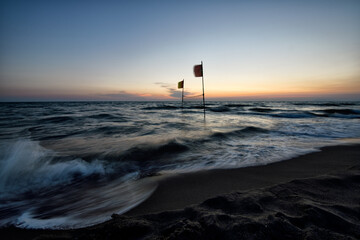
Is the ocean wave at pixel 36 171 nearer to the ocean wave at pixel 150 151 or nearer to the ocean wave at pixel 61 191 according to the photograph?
the ocean wave at pixel 61 191

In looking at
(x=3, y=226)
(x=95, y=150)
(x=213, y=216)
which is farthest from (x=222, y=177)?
(x=95, y=150)

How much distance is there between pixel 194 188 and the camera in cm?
246

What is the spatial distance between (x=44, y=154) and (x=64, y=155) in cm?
54

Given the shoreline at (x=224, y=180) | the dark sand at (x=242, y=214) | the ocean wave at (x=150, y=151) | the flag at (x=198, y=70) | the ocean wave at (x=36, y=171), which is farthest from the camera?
→ the flag at (x=198, y=70)

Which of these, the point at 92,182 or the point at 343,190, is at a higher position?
the point at 343,190

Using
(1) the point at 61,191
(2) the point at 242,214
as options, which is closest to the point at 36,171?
(1) the point at 61,191

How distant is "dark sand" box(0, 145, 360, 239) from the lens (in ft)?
4.10

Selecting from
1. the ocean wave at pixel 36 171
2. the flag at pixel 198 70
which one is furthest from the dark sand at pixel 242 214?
the flag at pixel 198 70

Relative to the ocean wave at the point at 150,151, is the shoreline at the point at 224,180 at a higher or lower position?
higher

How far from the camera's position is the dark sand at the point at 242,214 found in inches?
49.2

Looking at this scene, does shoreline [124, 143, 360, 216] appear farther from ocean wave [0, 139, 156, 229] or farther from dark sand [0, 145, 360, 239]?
ocean wave [0, 139, 156, 229]

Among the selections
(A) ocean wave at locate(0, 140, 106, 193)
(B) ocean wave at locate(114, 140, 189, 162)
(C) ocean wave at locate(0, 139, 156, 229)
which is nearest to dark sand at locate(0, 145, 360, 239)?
(C) ocean wave at locate(0, 139, 156, 229)

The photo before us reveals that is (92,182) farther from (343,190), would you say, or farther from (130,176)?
(343,190)

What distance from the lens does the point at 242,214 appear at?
1.49 meters
